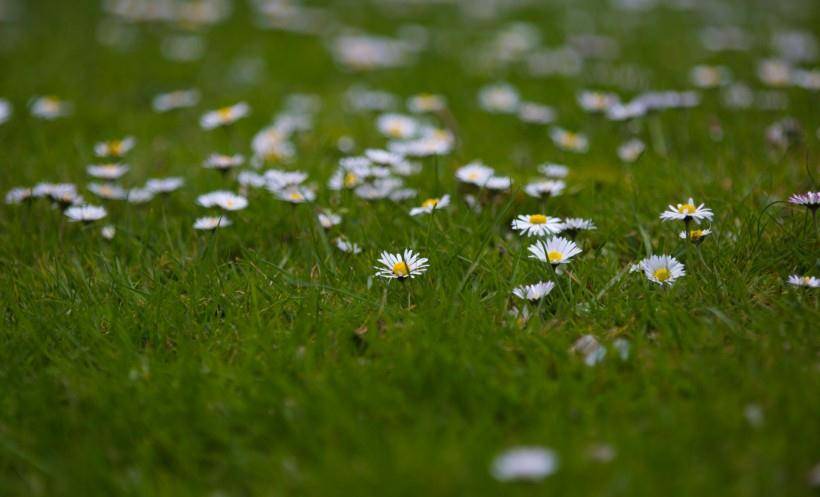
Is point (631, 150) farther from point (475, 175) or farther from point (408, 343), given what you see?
point (408, 343)

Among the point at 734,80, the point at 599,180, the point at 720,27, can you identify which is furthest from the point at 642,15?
the point at 599,180

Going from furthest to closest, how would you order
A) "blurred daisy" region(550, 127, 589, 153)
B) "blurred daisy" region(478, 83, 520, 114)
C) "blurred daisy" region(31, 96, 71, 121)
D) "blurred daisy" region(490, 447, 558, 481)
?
"blurred daisy" region(478, 83, 520, 114) → "blurred daisy" region(31, 96, 71, 121) → "blurred daisy" region(550, 127, 589, 153) → "blurred daisy" region(490, 447, 558, 481)

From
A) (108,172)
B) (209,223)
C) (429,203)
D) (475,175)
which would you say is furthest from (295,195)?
(108,172)

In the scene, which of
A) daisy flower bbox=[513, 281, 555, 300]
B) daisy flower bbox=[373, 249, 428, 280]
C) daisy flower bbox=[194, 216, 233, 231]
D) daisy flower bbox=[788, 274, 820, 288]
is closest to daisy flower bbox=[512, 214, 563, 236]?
daisy flower bbox=[513, 281, 555, 300]

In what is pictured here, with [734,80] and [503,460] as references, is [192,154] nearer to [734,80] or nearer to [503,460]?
[503,460]

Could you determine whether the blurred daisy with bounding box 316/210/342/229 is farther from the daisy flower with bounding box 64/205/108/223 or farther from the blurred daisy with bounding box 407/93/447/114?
the blurred daisy with bounding box 407/93/447/114

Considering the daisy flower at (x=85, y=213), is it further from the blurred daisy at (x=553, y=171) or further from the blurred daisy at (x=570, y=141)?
the blurred daisy at (x=570, y=141)

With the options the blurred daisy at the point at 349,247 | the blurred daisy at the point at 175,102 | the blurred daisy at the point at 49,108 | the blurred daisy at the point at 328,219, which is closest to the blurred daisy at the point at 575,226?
the blurred daisy at the point at 349,247
